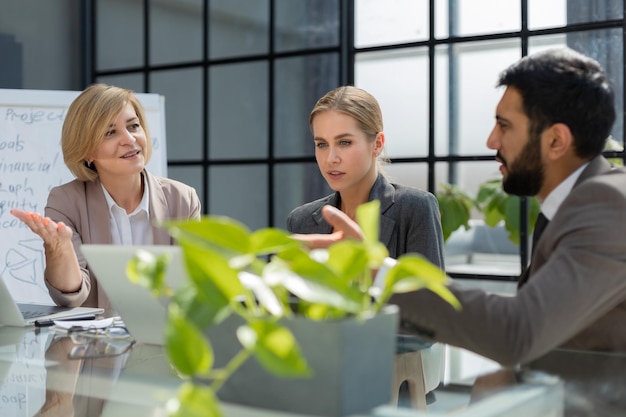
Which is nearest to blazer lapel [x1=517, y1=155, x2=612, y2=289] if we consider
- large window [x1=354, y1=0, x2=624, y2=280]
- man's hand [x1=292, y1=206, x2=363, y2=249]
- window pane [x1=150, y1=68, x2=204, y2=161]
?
man's hand [x1=292, y1=206, x2=363, y2=249]

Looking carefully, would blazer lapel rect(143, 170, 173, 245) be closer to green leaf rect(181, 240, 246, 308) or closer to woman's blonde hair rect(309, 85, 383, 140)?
woman's blonde hair rect(309, 85, 383, 140)

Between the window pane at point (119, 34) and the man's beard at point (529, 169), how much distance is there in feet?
12.2

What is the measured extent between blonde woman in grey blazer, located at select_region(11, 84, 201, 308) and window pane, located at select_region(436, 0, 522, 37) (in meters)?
1.79

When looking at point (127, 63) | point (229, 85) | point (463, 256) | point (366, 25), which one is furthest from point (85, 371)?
point (127, 63)

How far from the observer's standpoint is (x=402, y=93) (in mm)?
3969

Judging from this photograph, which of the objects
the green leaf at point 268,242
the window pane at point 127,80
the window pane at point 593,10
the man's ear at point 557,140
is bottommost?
the green leaf at point 268,242

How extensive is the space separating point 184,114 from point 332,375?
4080mm

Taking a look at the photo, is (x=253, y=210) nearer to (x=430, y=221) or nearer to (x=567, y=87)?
(x=430, y=221)

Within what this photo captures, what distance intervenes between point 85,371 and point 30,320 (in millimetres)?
552

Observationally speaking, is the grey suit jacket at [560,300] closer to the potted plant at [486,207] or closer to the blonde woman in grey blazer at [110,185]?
the blonde woman in grey blazer at [110,185]

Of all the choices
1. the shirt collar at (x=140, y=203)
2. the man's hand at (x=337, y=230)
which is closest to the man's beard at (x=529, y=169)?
the man's hand at (x=337, y=230)

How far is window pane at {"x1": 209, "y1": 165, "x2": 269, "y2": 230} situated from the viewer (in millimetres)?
4441

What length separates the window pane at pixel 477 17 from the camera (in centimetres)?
367

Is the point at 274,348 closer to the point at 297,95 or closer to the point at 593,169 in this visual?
the point at 593,169
